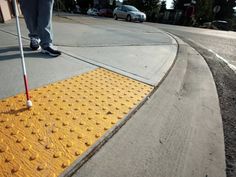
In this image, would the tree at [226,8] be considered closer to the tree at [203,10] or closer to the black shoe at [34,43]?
the tree at [203,10]

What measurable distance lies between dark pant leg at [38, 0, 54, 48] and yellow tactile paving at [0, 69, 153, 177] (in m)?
1.12

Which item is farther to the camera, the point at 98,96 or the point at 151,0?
the point at 151,0

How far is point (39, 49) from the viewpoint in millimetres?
3705

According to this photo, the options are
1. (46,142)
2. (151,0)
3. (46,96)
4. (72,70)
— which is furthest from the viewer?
(151,0)

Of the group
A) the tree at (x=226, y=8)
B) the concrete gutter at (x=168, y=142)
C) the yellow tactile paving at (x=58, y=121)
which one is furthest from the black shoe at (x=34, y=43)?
the tree at (x=226, y=8)

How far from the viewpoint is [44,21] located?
338cm

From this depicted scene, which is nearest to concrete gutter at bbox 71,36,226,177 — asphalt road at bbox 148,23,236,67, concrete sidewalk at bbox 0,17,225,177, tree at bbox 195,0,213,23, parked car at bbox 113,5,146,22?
concrete sidewalk at bbox 0,17,225,177

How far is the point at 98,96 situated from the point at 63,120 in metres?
0.60

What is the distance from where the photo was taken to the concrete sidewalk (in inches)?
58.9

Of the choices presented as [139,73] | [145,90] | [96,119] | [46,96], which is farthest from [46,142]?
[139,73]

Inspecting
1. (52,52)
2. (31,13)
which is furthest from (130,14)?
(52,52)

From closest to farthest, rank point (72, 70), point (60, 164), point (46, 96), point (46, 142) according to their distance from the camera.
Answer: point (60, 164) → point (46, 142) → point (46, 96) → point (72, 70)

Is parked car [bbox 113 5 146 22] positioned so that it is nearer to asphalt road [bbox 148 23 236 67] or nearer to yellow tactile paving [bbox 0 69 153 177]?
asphalt road [bbox 148 23 236 67]

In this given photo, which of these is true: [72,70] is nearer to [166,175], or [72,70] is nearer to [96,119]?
[96,119]
